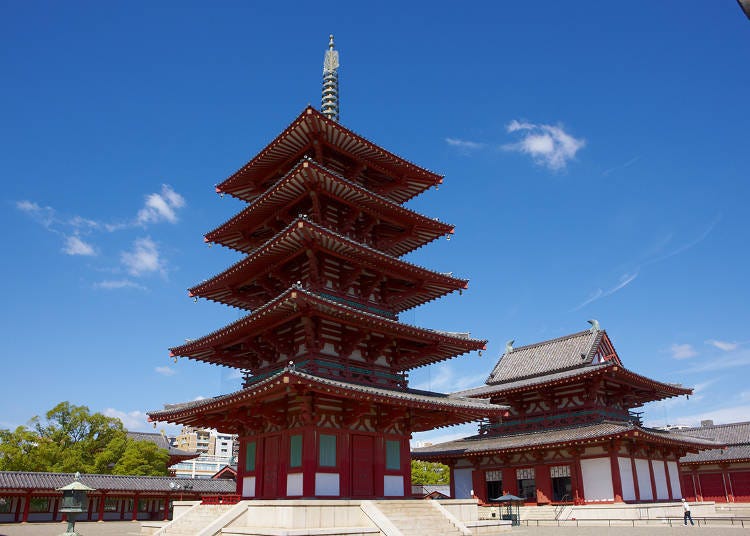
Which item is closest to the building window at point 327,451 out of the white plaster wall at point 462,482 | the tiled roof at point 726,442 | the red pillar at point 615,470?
the red pillar at point 615,470

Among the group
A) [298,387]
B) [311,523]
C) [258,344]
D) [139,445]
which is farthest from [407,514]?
[139,445]

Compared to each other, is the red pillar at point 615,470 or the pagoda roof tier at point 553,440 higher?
the pagoda roof tier at point 553,440

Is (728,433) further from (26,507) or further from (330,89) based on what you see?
(26,507)

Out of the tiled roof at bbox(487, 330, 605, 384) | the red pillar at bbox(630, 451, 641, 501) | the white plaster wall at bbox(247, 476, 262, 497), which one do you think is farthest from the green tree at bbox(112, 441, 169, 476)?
the red pillar at bbox(630, 451, 641, 501)

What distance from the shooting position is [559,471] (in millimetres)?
41812

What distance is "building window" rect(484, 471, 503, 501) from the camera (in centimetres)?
4534

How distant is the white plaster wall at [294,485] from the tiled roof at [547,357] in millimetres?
26613

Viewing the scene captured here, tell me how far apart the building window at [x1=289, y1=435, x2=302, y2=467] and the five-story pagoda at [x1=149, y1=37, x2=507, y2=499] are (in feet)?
0.23

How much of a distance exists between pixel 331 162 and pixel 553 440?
2356 cm

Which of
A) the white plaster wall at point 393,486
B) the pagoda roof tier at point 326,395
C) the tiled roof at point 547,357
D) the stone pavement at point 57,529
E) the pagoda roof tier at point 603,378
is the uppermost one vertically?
the tiled roof at point 547,357

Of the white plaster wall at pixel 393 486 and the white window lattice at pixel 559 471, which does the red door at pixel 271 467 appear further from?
the white window lattice at pixel 559 471

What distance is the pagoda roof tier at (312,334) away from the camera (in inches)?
1057

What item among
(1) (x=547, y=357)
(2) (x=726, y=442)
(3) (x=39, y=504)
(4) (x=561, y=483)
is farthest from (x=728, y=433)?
(3) (x=39, y=504)

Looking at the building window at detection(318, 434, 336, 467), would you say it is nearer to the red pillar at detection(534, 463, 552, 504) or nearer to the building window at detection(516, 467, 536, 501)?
the red pillar at detection(534, 463, 552, 504)
